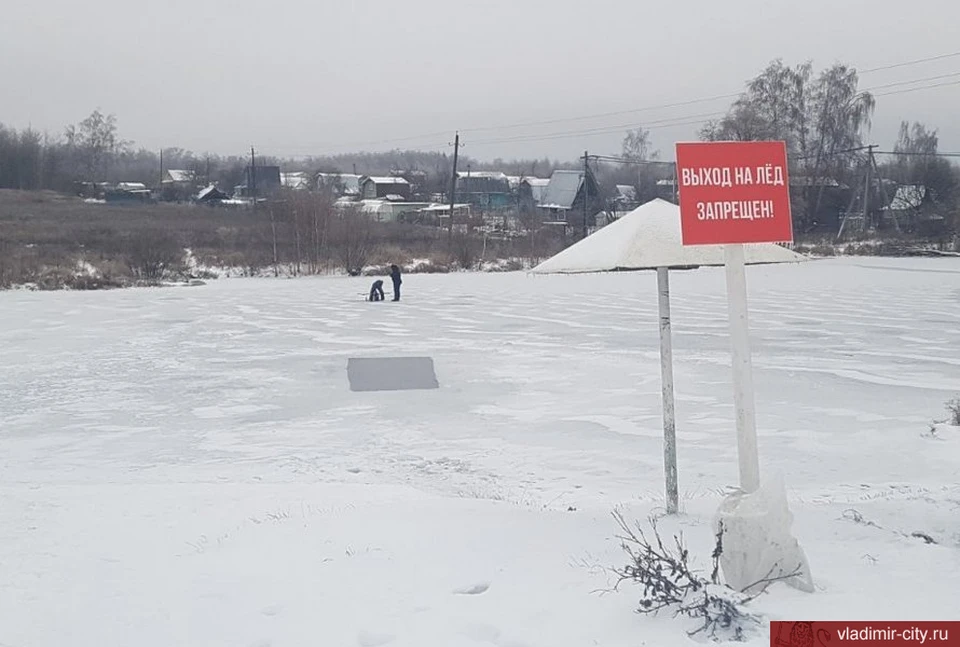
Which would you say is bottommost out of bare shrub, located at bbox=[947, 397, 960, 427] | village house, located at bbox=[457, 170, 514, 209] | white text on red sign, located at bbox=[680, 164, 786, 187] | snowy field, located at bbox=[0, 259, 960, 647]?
bare shrub, located at bbox=[947, 397, 960, 427]

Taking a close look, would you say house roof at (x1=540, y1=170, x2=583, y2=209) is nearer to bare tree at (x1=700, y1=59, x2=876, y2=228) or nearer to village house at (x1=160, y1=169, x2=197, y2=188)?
bare tree at (x1=700, y1=59, x2=876, y2=228)

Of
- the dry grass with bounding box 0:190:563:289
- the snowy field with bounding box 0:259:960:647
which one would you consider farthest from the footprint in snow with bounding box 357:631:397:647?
the dry grass with bounding box 0:190:563:289

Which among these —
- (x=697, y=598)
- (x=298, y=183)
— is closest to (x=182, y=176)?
(x=298, y=183)

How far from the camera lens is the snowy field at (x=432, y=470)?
4680 millimetres

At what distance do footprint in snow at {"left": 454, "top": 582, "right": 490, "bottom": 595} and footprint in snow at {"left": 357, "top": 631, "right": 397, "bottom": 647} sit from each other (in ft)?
1.86

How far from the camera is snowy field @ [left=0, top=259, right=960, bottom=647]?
4680mm

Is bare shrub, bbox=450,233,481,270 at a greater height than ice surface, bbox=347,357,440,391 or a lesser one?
greater

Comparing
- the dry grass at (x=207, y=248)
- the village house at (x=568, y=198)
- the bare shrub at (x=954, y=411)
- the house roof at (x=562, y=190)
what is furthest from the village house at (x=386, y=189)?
the bare shrub at (x=954, y=411)

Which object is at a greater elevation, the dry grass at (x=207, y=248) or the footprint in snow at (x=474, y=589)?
the dry grass at (x=207, y=248)

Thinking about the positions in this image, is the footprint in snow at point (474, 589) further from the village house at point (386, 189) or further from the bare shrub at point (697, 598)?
the village house at point (386, 189)

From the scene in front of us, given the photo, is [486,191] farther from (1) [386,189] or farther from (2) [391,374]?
(2) [391,374]

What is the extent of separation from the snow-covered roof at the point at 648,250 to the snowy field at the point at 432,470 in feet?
5.60

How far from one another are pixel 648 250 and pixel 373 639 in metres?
3.00

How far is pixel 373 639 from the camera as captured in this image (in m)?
4.30
